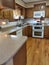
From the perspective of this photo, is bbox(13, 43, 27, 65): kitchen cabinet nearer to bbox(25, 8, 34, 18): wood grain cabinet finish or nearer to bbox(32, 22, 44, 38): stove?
bbox(32, 22, 44, 38): stove

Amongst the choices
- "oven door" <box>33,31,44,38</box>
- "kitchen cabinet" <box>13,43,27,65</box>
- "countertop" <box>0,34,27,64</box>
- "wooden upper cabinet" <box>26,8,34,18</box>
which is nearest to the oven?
"oven door" <box>33,31,44,38</box>

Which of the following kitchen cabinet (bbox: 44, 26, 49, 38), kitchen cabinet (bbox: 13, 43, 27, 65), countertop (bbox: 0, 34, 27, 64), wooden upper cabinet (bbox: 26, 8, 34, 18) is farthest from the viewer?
wooden upper cabinet (bbox: 26, 8, 34, 18)

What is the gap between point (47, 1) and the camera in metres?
5.48

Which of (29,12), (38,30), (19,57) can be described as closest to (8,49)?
(19,57)

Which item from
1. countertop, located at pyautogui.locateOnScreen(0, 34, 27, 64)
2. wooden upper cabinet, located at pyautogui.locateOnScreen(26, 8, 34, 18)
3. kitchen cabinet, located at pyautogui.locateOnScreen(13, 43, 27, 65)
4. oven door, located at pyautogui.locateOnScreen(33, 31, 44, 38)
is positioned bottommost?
oven door, located at pyautogui.locateOnScreen(33, 31, 44, 38)

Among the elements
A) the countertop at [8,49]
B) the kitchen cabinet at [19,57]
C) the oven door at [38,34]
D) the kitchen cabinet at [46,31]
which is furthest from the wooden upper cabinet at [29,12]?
the countertop at [8,49]

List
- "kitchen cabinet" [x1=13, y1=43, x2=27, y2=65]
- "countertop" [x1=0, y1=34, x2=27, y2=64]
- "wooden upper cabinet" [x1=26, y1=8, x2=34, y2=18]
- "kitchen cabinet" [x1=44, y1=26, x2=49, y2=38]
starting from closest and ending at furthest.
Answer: "countertop" [x1=0, y1=34, x2=27, y2=64] < "kitchen cabinet" [x1=13, y1=43, x2=27, y2=65] < "kitchen cabinet" [x1=44, y1=26, x2=49, y2=38] < "wooden upper cabinet" [x1=26, y1=8, x2=34, y2=18]

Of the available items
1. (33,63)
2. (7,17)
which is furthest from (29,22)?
(33,63)

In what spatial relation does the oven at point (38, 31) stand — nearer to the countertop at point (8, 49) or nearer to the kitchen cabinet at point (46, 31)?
the kitchen cabinet at point (46, 31)

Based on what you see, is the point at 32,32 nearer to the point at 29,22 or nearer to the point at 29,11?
the point at 29,22

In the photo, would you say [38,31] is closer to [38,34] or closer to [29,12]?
[38,34]

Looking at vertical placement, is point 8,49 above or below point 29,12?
below

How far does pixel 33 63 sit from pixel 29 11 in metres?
4.24

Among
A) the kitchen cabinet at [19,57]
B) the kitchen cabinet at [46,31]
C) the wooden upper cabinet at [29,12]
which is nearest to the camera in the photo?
the kitchen cabinet at [19,57]
